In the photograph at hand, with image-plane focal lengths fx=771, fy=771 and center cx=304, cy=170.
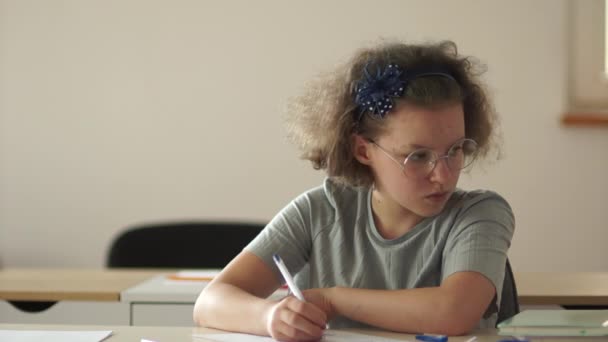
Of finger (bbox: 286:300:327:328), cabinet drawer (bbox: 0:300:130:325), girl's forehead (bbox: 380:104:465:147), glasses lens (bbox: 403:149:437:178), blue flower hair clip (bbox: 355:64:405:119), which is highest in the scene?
blue flower hair clip (bbox: 355:64:405:119)

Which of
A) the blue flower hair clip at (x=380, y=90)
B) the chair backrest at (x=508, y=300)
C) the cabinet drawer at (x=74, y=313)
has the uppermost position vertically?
the blue flower hair clip at (x=380, y=90)

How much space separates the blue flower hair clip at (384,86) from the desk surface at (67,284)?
853 millimetres

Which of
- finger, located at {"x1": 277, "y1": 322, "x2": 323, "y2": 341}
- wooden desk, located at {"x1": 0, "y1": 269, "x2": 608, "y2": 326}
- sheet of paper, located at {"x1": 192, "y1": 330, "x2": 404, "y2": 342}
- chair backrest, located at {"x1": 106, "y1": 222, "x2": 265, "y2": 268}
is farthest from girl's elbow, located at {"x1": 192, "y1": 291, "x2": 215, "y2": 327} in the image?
chair backrest, located at {"x1": 106, "y1": 222, "x2": 265, "y2": 268}

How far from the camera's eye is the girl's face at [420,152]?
130 centimetres

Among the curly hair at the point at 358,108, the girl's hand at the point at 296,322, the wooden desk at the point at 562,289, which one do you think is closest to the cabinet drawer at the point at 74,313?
the curly hair at the point at 358,108

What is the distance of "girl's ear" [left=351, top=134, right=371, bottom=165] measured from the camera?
144 cm

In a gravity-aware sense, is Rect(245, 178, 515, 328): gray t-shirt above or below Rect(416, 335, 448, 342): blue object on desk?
above

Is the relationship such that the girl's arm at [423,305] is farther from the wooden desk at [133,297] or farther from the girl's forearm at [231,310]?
the wooden desk at [133,297]

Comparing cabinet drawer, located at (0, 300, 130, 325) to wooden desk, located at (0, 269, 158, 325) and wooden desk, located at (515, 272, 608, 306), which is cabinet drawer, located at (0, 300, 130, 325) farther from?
wooden desk, located at (515, 272, 608, 306)

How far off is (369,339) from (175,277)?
1053 millimetres

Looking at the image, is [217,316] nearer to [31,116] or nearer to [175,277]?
[175,277]

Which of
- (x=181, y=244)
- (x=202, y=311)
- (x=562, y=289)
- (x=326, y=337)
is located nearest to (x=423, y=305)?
(x=326, y=337)

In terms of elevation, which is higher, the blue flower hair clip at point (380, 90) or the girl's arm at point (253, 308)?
the blue flower hair clip at point (380, 90)

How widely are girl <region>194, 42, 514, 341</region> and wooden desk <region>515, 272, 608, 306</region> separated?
488 mm
